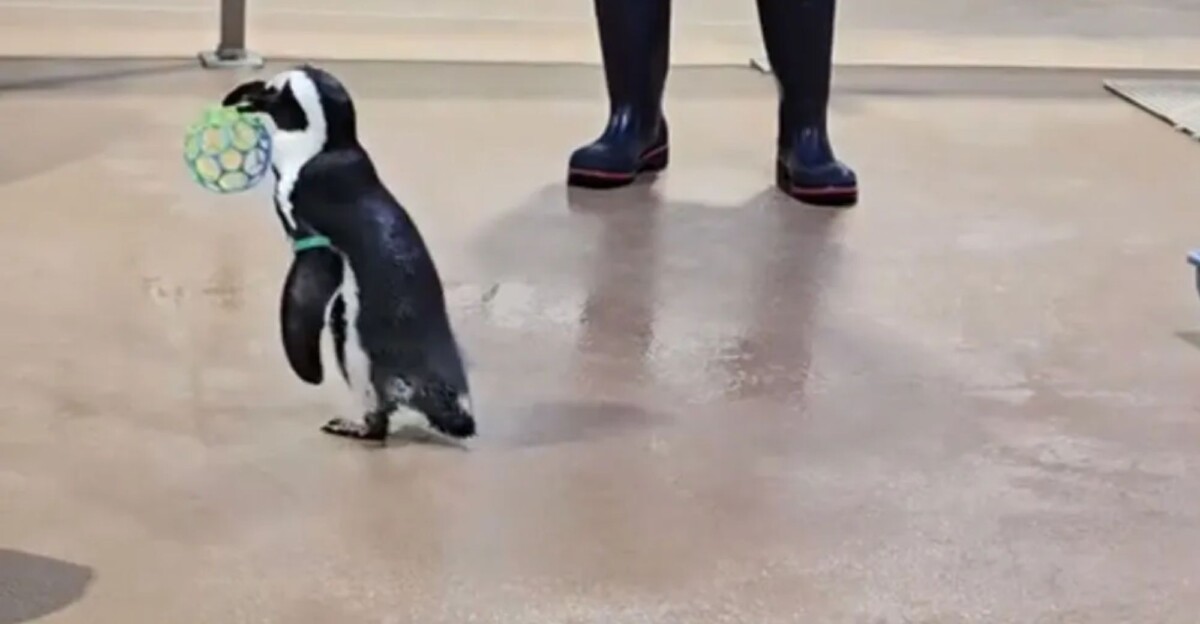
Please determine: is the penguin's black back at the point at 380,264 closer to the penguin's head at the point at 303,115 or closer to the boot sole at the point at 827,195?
the penguin's head at the point at 303,115

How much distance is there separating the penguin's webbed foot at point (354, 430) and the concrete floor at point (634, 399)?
12 millimetres

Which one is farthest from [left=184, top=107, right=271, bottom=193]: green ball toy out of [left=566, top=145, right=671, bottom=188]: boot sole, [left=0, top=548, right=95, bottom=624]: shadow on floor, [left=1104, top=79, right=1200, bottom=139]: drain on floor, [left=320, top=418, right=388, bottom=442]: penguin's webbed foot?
[left=1104, top=79, right=1200, bottom=139]: drain on floor

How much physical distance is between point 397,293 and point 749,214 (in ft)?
2.90

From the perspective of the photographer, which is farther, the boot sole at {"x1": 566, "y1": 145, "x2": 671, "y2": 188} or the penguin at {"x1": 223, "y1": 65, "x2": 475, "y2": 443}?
the boot sole at {"x1": 566, "y1": 145, "x2": 671, "y2": 188}

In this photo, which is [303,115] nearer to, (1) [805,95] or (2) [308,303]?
(2) [308,303]

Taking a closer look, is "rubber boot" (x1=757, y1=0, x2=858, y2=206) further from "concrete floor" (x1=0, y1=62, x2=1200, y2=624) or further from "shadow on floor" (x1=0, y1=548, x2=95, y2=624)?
"shadow on floor" (x1=0, y1=548, x2=95, y2=624)

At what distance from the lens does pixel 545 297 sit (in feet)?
5.93

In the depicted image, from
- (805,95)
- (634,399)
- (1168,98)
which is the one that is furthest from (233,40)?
(634,399)

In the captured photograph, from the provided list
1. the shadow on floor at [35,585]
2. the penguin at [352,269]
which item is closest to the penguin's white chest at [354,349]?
the penguin at [352,269]

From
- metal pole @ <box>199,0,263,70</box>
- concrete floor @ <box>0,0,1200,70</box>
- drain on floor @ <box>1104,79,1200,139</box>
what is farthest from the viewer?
concrete floor @ <box>0,0,1200,70</box>

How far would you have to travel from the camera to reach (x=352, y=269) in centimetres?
135

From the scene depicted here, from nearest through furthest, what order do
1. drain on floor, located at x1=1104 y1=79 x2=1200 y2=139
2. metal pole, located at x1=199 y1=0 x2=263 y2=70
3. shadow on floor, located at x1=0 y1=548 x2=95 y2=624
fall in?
shadow on floor, located at x1=0 y1=548 x2=95 y2=624 < drain on floor, located at x1=1104 y1=79 x2=1200 y2=139 < metal pole, located at x1=199 y1=0 x2=263 y2=70

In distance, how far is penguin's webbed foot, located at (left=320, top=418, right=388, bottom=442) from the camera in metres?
1.39

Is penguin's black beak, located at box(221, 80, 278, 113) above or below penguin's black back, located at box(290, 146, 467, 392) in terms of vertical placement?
above
